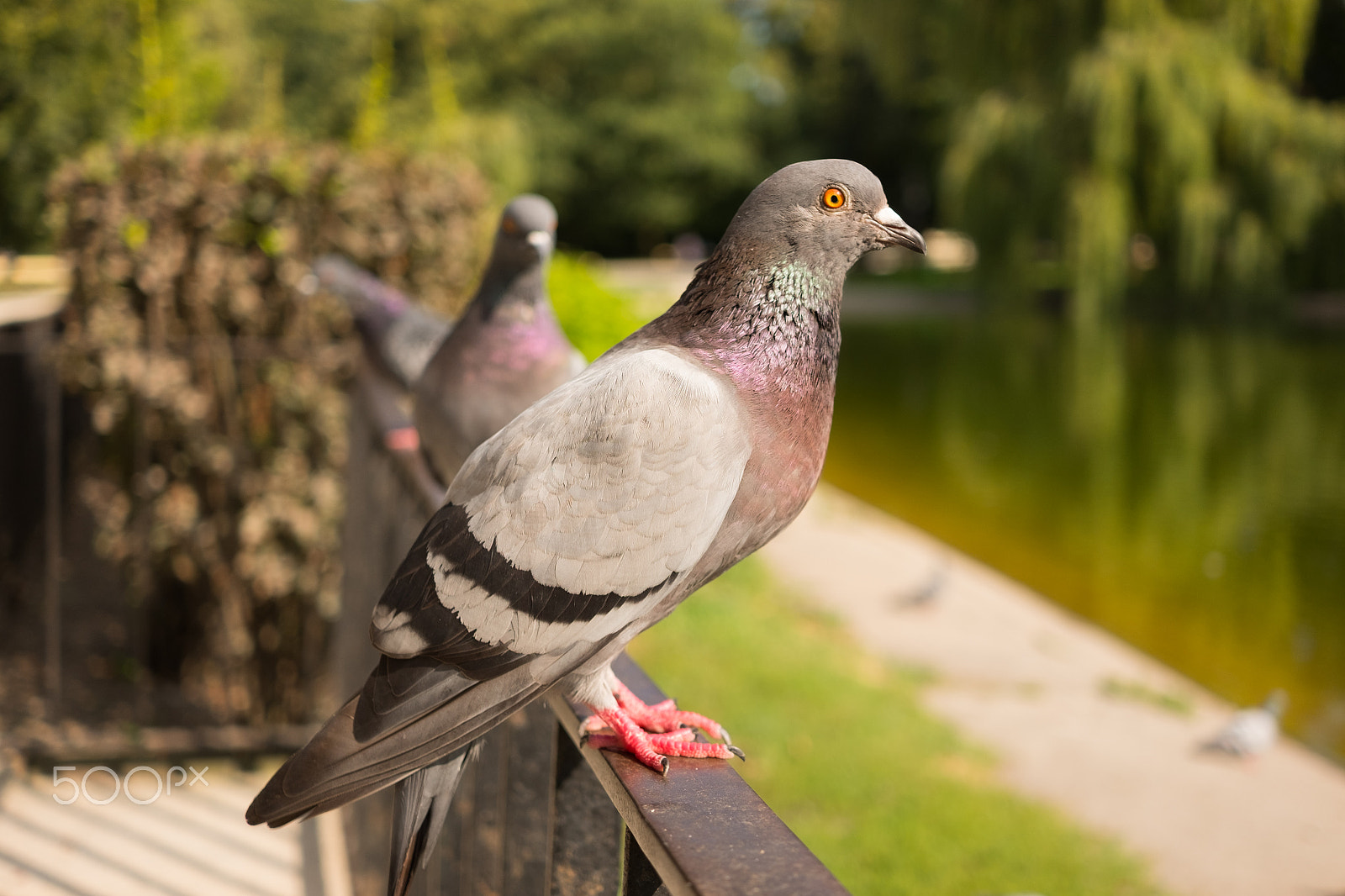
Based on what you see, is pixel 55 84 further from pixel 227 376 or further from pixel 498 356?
pixel 498 356

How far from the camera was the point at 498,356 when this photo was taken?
6.89 feet

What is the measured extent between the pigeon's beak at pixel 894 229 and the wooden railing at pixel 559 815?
2.14ft

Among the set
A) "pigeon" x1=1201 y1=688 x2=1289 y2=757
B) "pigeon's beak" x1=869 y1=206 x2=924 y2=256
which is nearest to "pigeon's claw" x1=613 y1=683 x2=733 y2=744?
"pigeon's beak" x1=869 y1=206 x2=924 y2=256

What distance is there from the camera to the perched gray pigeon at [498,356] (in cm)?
206

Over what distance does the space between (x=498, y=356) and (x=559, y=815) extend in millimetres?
1016

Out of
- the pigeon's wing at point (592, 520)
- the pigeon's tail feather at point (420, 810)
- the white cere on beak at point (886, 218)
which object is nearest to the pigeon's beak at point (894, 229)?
the white cere on beak at point (886, 218)

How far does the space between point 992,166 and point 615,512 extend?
16651mm

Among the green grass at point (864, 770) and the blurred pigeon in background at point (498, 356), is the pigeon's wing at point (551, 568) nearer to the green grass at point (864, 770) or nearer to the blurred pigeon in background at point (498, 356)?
the blurred pigeon in background at point (498, 356)

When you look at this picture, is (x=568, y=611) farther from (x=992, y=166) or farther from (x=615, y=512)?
(x=992, y=166)

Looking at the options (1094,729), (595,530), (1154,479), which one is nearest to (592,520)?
(595,530)

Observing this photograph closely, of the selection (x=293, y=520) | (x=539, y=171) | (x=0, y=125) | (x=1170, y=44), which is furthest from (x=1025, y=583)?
(x=539, y=171)

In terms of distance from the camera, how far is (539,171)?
35625 mm

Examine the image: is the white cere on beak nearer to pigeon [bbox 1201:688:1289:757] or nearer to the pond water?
pigeon [bbox 1201:688:1289:757]

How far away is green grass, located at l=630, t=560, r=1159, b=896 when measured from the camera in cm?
356
